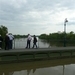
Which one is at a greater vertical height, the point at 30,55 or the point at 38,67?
the point at 30,55

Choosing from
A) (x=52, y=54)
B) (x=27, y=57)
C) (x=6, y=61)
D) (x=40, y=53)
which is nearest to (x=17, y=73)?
(x=6, y=61)

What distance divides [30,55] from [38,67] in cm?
333

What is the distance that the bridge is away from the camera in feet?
52.7

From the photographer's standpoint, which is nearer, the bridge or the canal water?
the canal water

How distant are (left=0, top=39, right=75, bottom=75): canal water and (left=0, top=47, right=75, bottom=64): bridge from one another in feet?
1.62

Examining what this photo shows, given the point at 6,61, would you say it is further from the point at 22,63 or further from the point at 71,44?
the point at 71,44

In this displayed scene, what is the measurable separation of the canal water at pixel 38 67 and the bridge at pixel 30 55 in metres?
0.49

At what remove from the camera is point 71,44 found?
91.8 ft

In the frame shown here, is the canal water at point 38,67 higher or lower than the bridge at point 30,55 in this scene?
lower

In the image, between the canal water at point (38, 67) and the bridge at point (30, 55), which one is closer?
the canal water at point (38, 67)

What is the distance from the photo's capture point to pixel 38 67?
48.2ft

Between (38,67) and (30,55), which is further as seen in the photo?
(30,55)

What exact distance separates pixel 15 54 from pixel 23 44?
619 cm

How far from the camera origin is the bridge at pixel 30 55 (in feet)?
52.7
